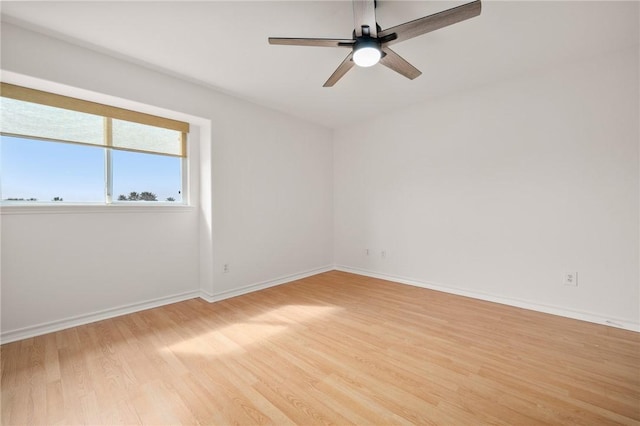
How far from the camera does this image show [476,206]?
3.23 meters

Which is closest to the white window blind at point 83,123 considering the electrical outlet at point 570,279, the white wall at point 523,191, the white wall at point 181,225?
the white wall at point 181,225

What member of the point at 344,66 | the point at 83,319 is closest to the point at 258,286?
the point at 83,319

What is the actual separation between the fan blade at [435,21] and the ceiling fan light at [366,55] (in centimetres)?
9

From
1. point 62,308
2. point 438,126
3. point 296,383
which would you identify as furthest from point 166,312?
point 438,126

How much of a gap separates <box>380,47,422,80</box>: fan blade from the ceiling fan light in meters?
0.09

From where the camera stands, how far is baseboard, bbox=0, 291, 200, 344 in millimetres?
2201

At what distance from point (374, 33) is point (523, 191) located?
241 centimetres

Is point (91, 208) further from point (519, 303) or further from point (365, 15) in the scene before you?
point (519, 303)

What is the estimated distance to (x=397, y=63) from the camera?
2123mm

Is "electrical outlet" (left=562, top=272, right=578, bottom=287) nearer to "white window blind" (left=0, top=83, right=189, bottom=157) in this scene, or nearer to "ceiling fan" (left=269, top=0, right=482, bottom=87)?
"ceiling fan" (left=269, top=0, right=482, bottom=87)

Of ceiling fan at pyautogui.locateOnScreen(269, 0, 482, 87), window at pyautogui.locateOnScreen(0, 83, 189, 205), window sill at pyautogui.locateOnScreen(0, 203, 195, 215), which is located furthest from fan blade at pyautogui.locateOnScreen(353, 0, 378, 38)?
window sill at pyautogui.locateOnScreen(0, 203, 195, 215)

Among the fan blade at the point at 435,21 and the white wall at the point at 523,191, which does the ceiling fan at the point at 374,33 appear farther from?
the white wall at the point at 523,191

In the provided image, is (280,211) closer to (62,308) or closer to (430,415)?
(62,308)

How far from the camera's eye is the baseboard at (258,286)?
3.19 m
